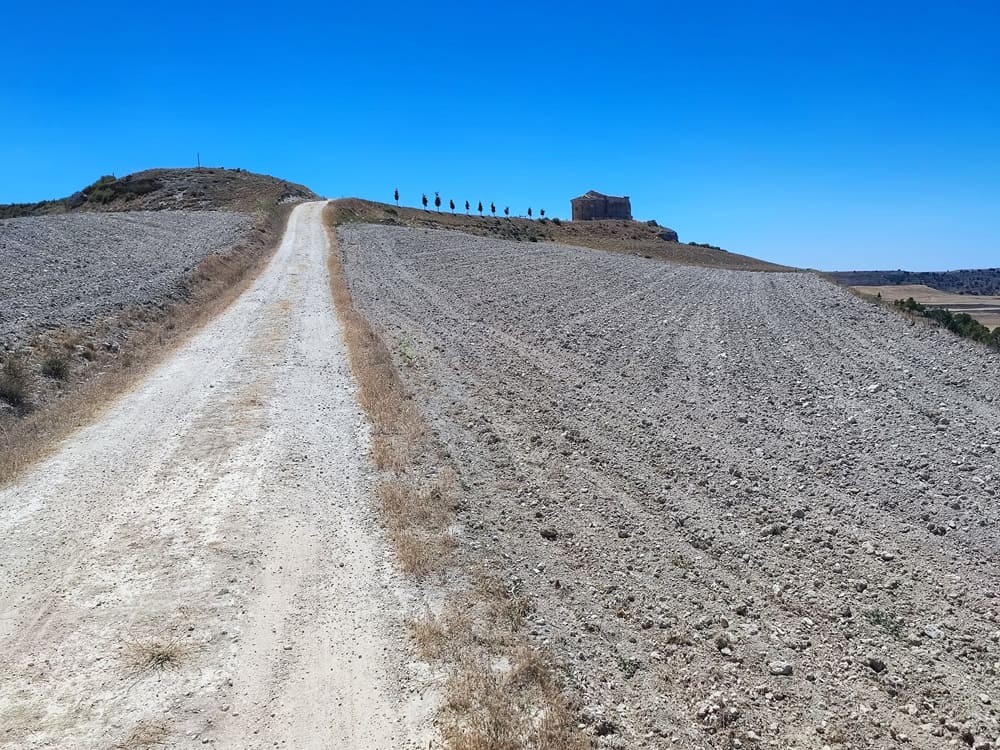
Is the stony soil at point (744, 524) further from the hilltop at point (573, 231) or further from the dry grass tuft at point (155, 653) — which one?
the hilltop at point (573, 231)

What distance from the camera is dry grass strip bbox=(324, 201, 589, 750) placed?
4.34 meters

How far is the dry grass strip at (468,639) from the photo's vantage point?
4344mm

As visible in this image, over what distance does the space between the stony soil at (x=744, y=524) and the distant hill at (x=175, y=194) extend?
56.8 meters

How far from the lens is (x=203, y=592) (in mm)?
5797

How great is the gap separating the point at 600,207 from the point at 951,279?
87692 millimetres

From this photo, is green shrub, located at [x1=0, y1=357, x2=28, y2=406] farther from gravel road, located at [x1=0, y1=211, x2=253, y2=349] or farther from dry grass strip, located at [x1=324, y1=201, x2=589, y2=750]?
dry grass strip, located at [x1=324, y1=201, x2=589, y2=750]

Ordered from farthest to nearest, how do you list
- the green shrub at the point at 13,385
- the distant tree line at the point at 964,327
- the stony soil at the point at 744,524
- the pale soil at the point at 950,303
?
the pale soil at the point at 950,303 → the distant tree line at the point at 964,327 → the green shrub at the point at 13,385 → the stony soil at the point at 744,524

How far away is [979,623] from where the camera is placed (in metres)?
5.40

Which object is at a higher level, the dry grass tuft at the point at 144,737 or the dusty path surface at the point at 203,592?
the dusty path surface at the point at 203,592

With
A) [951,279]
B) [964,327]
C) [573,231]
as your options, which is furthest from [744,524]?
[951,279]

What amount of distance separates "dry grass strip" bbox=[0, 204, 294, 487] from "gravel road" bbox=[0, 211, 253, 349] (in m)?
0.73

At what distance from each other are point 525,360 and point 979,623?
1053 centimetres

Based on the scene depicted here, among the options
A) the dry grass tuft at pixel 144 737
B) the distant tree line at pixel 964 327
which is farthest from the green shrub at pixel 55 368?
the distant tree line at pixel 964 327

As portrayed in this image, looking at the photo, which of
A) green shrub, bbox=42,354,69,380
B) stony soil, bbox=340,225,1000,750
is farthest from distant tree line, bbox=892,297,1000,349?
green shrub, bbox=42,354,69,380
